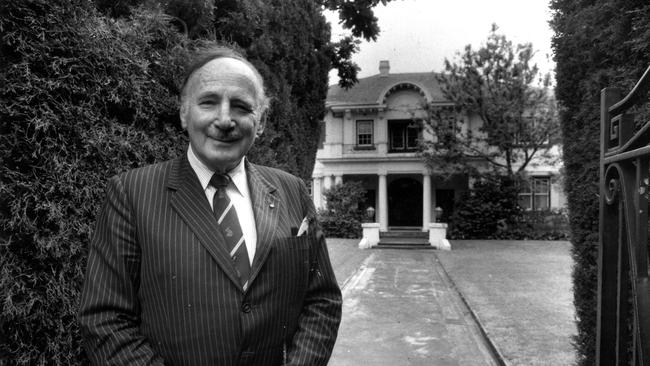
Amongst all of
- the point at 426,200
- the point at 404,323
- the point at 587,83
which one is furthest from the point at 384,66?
the point at 587,83

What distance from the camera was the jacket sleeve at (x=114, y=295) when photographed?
1.62 m

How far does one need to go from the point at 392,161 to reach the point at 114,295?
23.3m

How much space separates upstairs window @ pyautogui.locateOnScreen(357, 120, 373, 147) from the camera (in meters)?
25.5

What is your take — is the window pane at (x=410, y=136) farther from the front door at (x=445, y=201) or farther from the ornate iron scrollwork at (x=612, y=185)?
the ornate iron scrollwork at (x=612, y=185)

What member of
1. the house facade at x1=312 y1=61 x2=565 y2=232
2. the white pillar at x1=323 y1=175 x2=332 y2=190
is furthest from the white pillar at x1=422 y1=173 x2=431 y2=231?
the white pillar at x1=323 y1=175 x2=332 y2=190

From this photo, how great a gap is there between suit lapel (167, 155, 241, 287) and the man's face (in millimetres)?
102

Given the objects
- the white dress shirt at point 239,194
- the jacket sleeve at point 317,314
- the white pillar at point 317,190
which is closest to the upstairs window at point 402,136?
the white pillar at point 317,190

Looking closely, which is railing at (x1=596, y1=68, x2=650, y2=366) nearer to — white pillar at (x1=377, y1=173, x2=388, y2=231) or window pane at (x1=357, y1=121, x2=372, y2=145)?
white pillar at (x1=377, y1=173, x2=388, y2=231)

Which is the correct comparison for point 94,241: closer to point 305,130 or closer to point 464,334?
point 305,130

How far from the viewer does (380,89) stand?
2666 cm

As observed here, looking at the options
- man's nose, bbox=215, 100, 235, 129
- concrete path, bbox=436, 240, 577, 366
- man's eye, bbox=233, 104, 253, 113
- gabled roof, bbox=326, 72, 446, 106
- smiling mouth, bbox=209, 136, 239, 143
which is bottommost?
concrete path, bbox=436, 240, 577, 366

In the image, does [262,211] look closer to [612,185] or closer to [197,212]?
[197,212]

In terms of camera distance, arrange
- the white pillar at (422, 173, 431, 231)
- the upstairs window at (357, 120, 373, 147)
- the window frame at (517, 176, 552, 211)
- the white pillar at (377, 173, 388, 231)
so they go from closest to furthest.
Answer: the white pillar at (422, 173, 431, 231)
the window frame at (517, 176, 552, 211)
the white pillar at (377, 173, 388, 231)
the upstairs window at (357, 120, 373, 147)

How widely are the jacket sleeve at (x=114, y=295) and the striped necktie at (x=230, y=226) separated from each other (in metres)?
0.32
